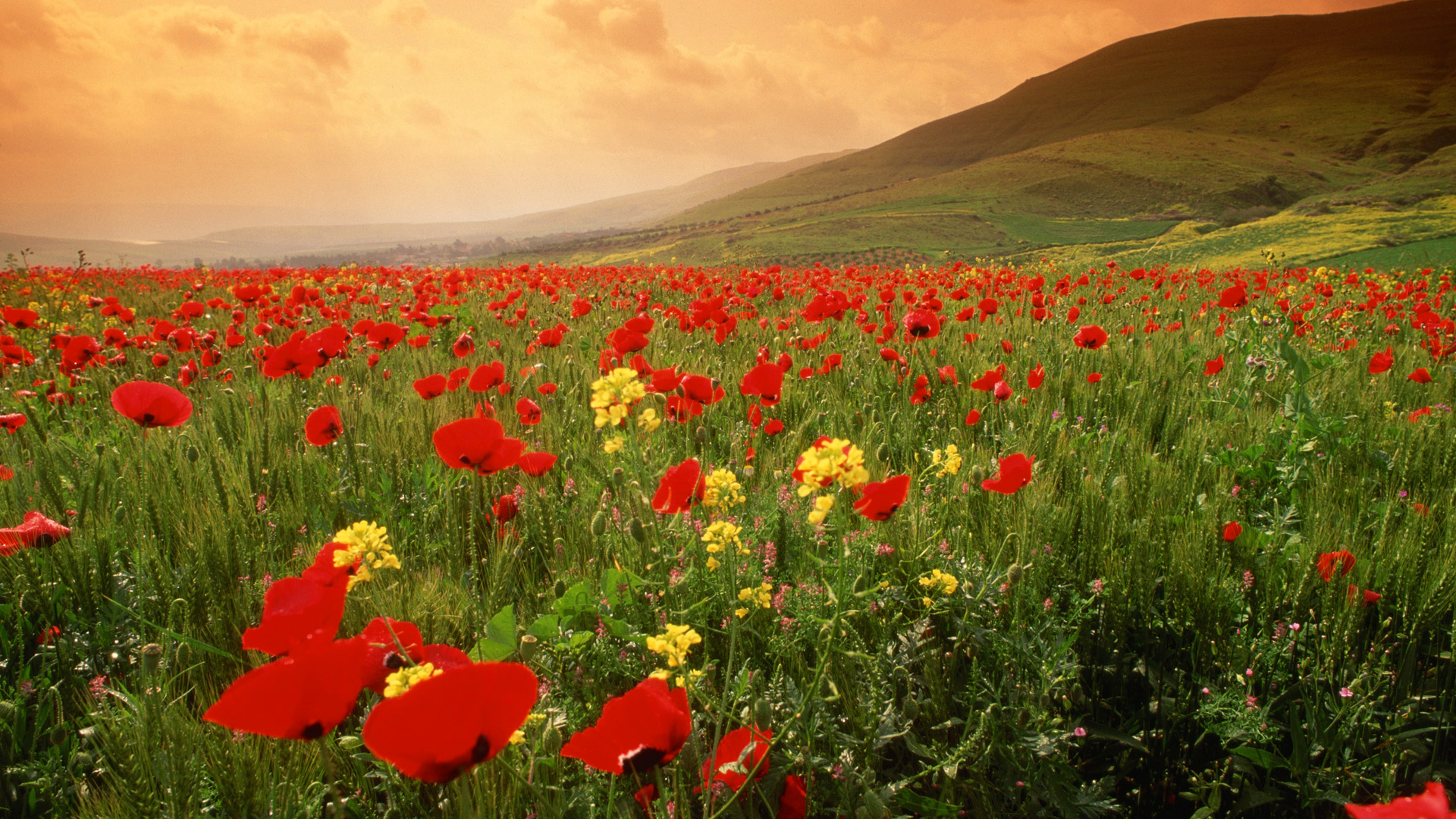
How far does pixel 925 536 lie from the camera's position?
139 cm

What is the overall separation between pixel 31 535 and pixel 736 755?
1475 millimetres

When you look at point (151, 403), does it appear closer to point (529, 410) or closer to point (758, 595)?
point (529, 410)

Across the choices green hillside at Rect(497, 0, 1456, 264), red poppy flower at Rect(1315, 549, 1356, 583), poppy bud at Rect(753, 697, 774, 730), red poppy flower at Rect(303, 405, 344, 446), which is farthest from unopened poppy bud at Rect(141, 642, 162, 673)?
green hillside at Rect(497, 0, 1456, 264)

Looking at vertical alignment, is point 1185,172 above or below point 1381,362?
above

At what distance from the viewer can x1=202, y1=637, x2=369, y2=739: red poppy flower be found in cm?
56

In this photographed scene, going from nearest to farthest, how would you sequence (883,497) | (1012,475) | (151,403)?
(883,497) < (1012,475) < (151,403)

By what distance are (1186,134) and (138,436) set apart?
65693 mm

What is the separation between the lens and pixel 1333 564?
1201mm

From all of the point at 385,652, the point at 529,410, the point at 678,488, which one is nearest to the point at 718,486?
the point at 678,488

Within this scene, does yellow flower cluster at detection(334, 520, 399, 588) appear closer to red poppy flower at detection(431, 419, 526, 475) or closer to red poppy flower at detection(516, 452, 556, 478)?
red poppy flower at detection(431, 419, 526, 475)

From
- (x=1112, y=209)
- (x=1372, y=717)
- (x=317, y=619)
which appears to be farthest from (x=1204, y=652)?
(x=1112, y=209)

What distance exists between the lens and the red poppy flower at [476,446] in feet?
4.03

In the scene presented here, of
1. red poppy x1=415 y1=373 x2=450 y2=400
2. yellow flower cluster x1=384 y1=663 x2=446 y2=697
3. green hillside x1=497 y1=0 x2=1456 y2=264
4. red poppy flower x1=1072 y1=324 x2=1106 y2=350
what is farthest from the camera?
green hillside x1=497 y1=0 x2=1456 y2=264

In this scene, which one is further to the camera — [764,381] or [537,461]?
[764,381]
